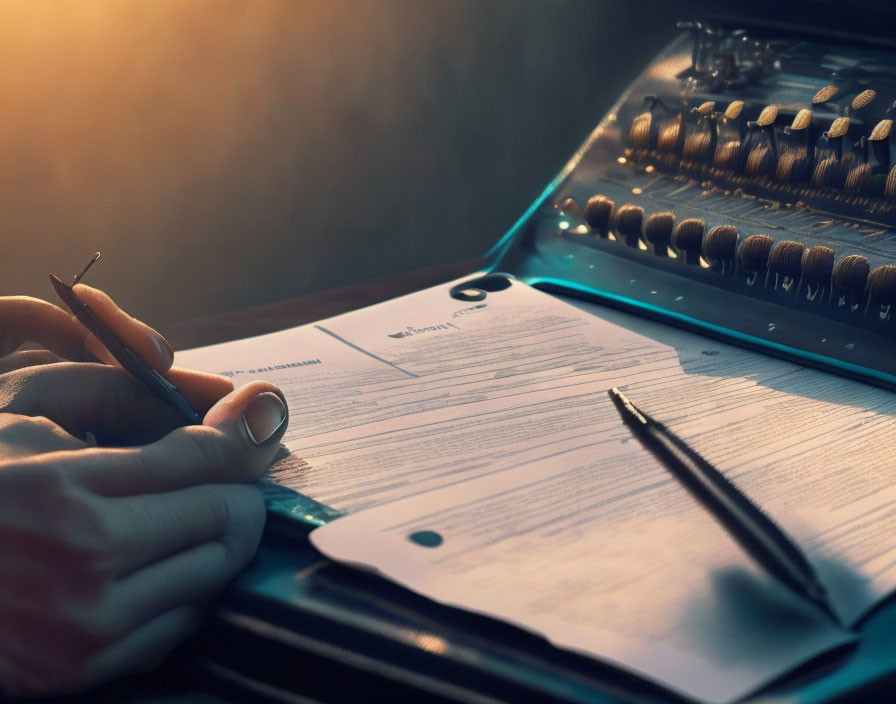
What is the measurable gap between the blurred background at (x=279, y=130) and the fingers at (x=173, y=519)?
61 cm

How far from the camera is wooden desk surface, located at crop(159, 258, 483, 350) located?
650 mm

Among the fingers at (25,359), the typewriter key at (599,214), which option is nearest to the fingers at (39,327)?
the fingers at (25,359)

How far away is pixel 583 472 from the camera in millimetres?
402

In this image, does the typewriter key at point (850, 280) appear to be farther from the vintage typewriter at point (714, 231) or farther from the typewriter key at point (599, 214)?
the typewriter key at point (599, 214)

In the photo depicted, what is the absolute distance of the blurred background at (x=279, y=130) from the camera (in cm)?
86

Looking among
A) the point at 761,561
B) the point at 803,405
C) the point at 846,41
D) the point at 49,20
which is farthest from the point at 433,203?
the point at 761,561

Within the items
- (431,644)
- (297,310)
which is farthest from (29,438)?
(297,310)

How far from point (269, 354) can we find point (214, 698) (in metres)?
0.27

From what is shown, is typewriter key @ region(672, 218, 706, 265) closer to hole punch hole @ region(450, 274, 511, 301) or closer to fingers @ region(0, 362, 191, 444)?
hole punch hole @ region(450, 274, 511, 301)

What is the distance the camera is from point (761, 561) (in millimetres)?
329

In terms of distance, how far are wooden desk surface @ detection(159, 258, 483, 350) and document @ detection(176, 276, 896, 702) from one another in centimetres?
7

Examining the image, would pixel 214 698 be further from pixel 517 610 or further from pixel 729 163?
pixel 729 163

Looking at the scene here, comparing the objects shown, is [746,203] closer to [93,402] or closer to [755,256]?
[755,256]

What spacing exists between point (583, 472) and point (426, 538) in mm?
90
